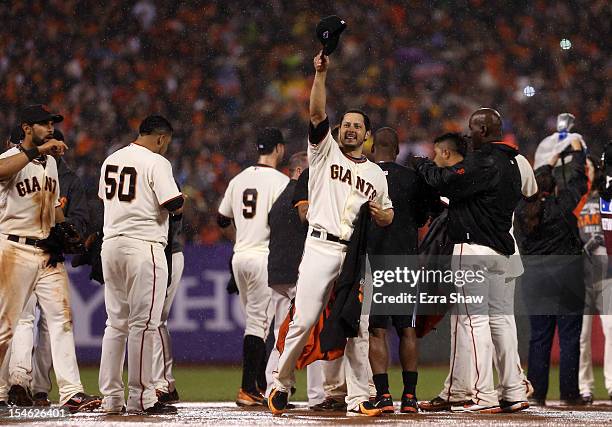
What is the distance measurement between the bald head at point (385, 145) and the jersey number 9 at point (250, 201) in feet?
5.08

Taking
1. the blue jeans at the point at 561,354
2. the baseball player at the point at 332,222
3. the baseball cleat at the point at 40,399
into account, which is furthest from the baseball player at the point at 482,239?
the baseball cleat at the point at 40,399

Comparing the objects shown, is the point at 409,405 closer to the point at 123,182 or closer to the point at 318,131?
the point at 318,131

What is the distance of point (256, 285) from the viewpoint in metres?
8.63

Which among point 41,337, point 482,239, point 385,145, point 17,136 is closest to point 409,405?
point 482,239

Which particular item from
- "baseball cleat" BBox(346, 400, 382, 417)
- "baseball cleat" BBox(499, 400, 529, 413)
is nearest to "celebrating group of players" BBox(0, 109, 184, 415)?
"baseball cleat" BBox(346, 400, 382, 417)

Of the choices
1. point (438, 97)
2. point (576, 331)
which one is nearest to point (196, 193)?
point (438, 97)

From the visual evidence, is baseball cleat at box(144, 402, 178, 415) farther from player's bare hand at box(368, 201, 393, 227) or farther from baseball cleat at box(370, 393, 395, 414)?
player's bare hand at box(368, 201, 393, 227)

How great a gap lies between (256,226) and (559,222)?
2.49 metres

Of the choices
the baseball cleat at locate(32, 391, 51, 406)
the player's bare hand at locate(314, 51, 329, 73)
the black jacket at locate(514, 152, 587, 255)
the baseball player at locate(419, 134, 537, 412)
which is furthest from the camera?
the black jacket at locate(514, 152, 587, 255)

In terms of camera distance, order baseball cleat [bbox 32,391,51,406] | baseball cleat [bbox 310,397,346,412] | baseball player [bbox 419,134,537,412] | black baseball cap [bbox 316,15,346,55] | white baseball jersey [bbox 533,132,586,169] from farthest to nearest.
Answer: white baseball jersey [bbox 533,132,586,169]
baseball cleat [bbox 32,391,51,406]
baseball cleat [bbox 310,397,346,412]
baseball player [bbox 419,134,537,412]
black baseball cap [bbox 316,15,346,55]

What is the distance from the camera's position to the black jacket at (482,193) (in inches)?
281

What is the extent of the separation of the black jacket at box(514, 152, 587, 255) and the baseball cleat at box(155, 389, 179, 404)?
10.3 feet

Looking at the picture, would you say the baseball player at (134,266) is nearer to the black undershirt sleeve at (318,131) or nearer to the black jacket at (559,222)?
the black undershirt sleeve at (318,131)

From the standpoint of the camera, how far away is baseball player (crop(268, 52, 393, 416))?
6.61 m
